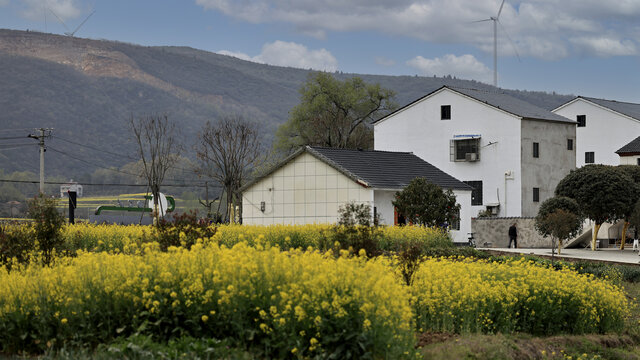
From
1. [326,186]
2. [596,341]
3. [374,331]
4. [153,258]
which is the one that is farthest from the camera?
[326,186]

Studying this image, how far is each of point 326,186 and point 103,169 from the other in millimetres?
129229

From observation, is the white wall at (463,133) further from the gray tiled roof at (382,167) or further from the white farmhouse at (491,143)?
the gray tiled roof at (382,167)

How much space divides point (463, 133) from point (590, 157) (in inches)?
965

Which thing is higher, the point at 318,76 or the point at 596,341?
the point at 318,76

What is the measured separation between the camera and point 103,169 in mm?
165000

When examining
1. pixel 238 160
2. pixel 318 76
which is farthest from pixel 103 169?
pixel 238 160

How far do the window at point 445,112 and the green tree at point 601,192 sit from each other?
1942cm

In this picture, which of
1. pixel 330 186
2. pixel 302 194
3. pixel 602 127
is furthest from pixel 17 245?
pixel 602 127

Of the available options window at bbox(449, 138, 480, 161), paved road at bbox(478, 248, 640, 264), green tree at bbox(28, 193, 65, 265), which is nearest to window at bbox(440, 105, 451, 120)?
window at bbox(449, 138, 480, 161)

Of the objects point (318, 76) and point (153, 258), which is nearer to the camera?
point (153, 258)

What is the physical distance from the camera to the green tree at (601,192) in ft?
145

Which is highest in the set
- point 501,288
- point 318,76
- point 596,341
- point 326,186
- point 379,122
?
point 318,76

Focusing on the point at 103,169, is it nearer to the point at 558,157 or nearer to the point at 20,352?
the point at 558,157

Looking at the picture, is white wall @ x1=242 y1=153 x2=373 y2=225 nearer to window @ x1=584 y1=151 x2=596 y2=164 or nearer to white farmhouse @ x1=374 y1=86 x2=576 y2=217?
white farmhouse @ x1=374 y1=86 x2=576 y2=217
